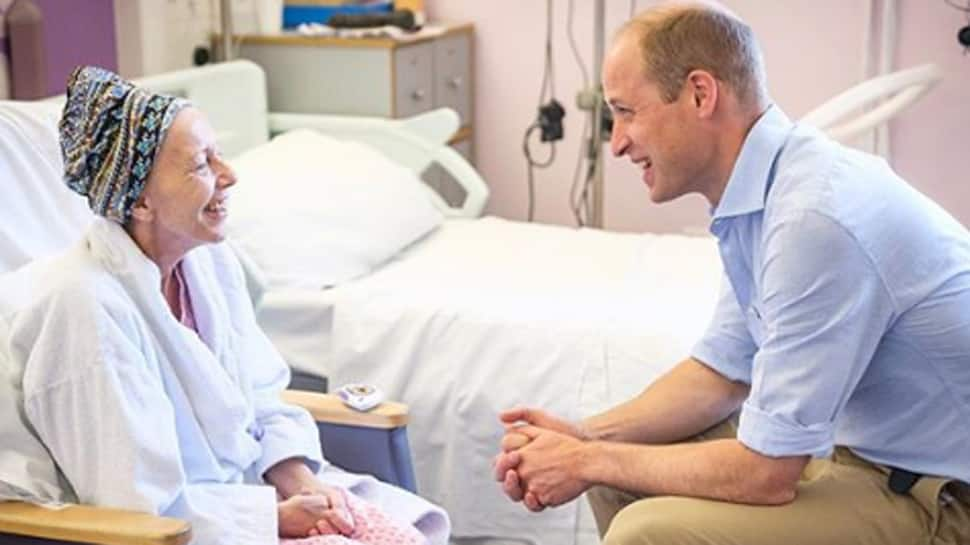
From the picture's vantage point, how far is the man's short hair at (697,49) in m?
1.87

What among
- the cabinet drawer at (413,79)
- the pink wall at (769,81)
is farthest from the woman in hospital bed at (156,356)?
the pink wall at (769,81)

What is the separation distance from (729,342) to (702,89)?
45 centimetres

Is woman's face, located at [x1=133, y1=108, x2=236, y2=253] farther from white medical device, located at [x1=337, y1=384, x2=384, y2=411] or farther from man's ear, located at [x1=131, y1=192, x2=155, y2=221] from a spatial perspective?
white medical device, located at [x1=337, y1=384, x2=384, y2=411]

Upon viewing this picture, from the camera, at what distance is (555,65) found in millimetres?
4508

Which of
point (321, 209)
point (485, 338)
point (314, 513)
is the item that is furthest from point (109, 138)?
point (321, 209)

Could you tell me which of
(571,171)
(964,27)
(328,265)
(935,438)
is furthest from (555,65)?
(935,438)

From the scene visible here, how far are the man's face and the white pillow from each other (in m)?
1.28

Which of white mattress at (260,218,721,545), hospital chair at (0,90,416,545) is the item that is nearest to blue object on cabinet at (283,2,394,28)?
white mattress at (260,218,721,545)

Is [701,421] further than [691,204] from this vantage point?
No

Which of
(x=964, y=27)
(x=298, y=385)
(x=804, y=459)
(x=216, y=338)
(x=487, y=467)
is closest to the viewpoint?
(x=804, y=459)

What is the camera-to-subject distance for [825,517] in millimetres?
1863

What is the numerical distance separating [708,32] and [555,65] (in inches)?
104

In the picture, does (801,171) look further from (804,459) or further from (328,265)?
(328,265)

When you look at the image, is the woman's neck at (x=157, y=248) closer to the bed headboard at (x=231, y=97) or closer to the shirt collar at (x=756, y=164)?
the shirt collar at (x=756, y=164)
